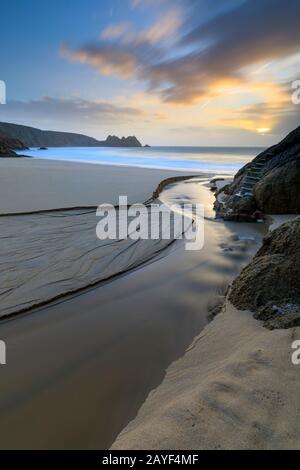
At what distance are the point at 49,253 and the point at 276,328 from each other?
414 cm

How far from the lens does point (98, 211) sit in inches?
357

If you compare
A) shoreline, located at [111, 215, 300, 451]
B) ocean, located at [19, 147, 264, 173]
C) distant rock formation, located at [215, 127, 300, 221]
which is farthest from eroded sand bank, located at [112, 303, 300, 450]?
ocean, located at [19, 147, 264, 173]

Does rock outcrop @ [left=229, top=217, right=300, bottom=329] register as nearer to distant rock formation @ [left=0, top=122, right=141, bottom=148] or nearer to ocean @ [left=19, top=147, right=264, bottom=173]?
ocean @ [left=19, top=147, right=264, bottom=173]

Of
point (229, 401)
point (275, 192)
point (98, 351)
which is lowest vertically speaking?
point (98, 351)

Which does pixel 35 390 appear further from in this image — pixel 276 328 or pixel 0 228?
pixel 0 228

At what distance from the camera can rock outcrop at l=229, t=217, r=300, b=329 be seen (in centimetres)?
304

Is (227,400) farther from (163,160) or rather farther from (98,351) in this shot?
(163,160)

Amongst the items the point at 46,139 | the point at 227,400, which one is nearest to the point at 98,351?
the point at 227,400

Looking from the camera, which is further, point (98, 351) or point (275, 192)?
point (275, 192)

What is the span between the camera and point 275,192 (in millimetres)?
8906

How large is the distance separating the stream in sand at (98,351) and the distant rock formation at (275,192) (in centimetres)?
437

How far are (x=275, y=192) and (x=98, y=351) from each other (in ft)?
25.0

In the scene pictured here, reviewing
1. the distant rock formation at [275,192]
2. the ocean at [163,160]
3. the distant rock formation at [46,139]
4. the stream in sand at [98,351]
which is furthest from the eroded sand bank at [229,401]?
the distant rock formation at [46,139]
